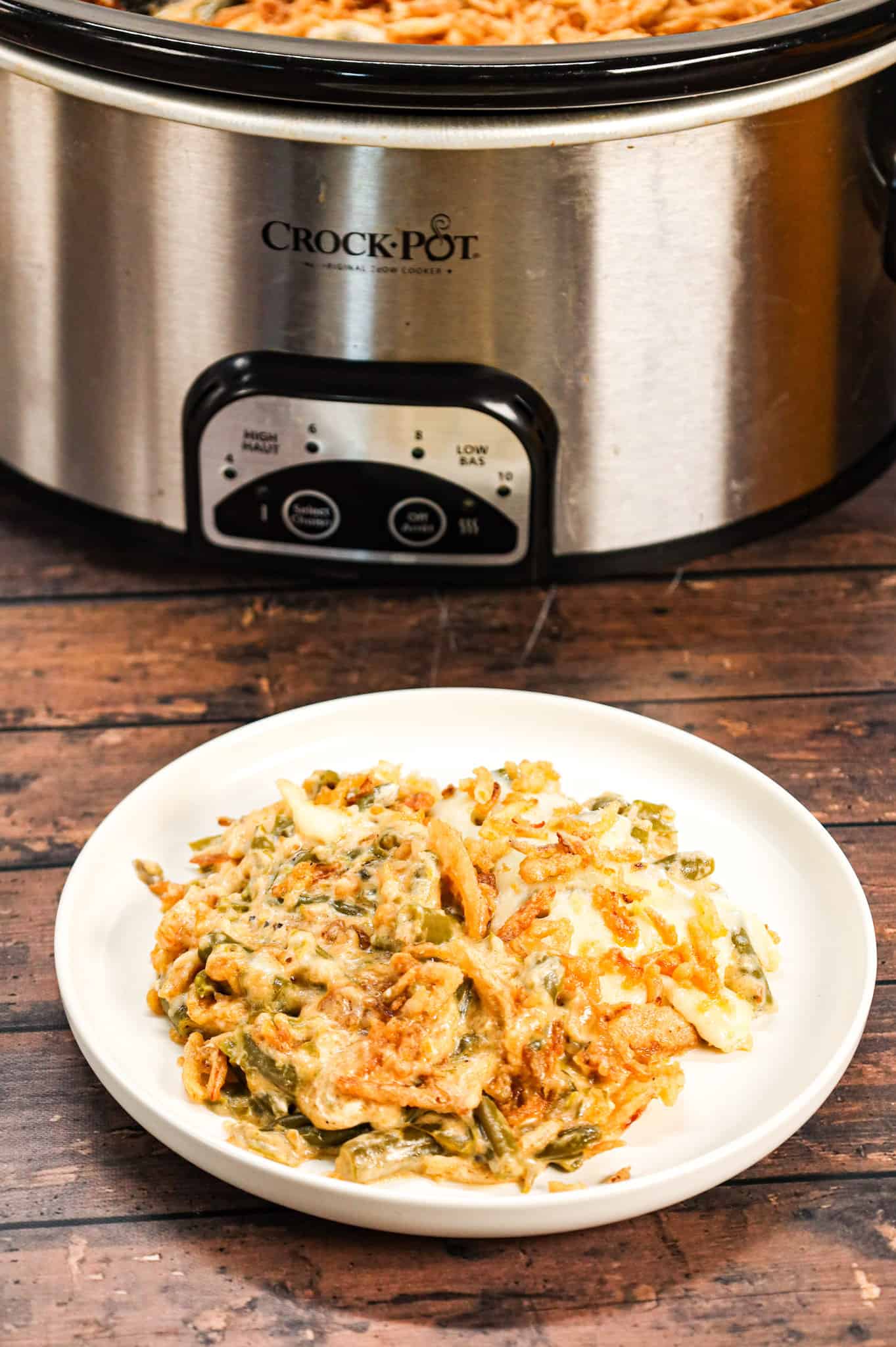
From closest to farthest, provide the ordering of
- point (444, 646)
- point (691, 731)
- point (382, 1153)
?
point (382, 1153) < point (691, 731) < point (444, 646)

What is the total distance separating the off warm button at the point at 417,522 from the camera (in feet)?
5.54

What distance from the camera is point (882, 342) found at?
181 cm

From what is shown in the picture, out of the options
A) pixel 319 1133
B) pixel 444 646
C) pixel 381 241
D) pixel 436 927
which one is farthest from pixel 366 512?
pixel 319 1133

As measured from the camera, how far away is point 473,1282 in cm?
105

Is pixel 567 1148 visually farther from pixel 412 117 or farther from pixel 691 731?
pixel 412 117

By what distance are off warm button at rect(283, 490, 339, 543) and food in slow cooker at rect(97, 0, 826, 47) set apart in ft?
1.51

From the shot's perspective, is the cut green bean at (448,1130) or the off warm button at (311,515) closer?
the cut green bean at (448,1130)

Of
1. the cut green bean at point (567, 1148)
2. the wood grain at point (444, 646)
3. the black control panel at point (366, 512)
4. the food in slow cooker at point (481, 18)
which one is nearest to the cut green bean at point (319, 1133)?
the cut green bean at point (567, 1148)

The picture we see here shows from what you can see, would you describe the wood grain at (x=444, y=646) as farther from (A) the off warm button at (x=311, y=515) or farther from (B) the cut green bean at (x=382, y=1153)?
(B) the cut green bean at (x=382, y=1153)

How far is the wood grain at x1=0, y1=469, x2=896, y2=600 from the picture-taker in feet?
6.12

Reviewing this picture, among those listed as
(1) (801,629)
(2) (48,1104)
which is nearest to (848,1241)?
(2) (48,1104)

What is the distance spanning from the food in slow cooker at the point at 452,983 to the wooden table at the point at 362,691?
9cm

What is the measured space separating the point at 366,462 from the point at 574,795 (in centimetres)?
45

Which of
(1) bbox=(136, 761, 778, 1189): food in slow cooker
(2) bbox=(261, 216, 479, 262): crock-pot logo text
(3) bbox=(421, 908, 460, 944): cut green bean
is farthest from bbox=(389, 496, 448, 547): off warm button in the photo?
(3) bbox=(421, 908, 460, 944): cut green bean
